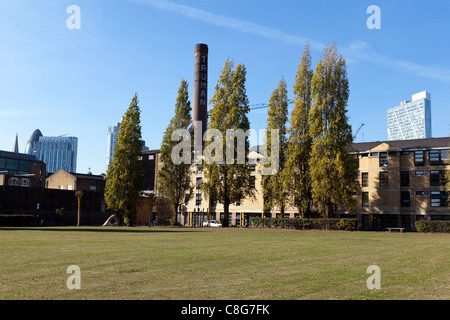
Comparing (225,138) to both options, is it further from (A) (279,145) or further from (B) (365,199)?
(B) (365,199)

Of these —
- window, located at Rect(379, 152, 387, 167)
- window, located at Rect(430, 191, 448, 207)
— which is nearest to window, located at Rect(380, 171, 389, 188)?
window, located at Rect(379, 152, 387, 167)

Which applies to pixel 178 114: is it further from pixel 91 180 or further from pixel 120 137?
pixel 91 180

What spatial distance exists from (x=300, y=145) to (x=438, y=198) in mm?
24589

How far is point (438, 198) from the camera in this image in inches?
2431

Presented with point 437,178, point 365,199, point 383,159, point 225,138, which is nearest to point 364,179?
point 365,199

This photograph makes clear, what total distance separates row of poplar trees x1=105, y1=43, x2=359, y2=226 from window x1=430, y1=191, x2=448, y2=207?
19118mm

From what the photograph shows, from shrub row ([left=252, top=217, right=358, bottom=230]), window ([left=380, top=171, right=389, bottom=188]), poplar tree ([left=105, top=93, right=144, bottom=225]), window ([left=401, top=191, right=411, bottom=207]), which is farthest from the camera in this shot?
window ([left=380, top=171, right=389, bottom=188])

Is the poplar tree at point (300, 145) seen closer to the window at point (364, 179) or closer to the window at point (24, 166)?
the window at point (364, 179)

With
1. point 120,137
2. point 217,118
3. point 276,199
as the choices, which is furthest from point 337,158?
point 120,137

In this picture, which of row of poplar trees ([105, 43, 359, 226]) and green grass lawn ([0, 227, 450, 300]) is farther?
row of poplar trees ([105, 43, 359, 226])

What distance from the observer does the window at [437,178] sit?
61.6 meters

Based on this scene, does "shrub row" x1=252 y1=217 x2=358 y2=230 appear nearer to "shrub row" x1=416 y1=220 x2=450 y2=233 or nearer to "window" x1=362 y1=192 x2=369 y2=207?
"shrub row" x1=416 y1=220 x2=450 y2=233

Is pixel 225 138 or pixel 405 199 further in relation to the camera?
pixel 405 199

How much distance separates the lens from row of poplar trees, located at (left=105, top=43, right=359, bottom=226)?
161ft
